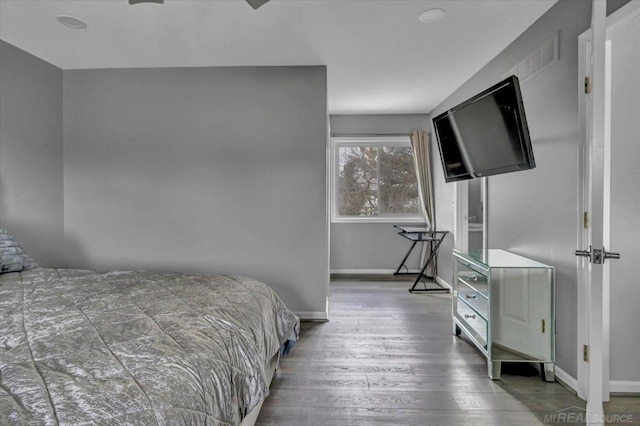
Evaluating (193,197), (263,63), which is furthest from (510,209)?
(193,197)

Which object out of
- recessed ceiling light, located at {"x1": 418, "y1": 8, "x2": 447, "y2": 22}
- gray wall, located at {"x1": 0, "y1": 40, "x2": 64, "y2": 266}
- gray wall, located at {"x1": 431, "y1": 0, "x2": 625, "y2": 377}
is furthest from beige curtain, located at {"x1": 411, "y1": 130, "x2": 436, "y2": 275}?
gray wall, located at {"x1": 0, "y1": 40, "x2": 64, "y2": 266}

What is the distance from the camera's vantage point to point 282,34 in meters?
2.78

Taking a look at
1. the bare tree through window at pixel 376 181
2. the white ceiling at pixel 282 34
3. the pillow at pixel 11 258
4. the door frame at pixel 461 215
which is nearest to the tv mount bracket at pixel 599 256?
the white ceiling at pixel 282 34

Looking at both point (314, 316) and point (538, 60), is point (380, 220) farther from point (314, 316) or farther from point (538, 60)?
point (538, 60)

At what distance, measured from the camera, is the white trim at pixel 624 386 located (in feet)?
6.78

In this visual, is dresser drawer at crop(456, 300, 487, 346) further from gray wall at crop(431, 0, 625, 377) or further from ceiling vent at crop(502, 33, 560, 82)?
ceiling vent at crop(502, 33, 560, 82)

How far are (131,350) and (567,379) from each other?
8.24ft

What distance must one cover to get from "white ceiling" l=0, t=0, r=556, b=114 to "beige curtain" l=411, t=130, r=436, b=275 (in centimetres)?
144

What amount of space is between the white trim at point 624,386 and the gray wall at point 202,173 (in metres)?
2.19

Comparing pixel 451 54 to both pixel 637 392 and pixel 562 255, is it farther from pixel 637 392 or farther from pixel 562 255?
pixel 637 392

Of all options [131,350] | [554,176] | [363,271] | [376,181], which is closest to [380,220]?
[376,181]

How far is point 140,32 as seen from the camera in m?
2.76

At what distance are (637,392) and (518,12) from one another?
8.52ft

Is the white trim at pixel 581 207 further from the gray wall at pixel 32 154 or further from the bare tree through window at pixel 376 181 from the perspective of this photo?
the gray wall at pixel 32 154
